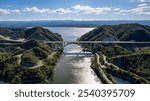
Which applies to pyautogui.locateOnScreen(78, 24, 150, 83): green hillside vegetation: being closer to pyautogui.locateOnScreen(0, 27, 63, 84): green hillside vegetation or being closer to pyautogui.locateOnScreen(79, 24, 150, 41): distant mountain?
pyautogui.locateOnScreen(79, 24, 150, 41): distant mountain

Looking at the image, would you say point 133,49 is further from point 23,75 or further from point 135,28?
point 23,75

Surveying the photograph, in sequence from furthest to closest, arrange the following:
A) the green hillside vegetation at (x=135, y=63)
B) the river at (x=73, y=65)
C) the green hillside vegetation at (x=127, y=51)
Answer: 1. the green hillside vegetation at (x=135, y=63)
2. the green hillside vegetation at (x=127, y=51)
3. the river at (x=73, y=65)

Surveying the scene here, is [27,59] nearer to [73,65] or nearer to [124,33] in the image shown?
[73,65]

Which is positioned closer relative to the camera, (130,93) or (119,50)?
(130,93)

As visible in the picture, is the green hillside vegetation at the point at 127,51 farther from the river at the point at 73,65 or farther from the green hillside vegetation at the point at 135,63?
the river at the point at 73,65

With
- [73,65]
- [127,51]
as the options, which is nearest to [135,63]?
[127,51]

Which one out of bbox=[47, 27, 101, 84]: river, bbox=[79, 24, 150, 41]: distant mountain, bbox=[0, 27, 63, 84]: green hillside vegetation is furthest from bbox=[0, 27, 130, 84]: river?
bbox=[79, 24, 150, 41]: distant mountain

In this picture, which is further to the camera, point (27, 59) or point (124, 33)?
point (124, 33)

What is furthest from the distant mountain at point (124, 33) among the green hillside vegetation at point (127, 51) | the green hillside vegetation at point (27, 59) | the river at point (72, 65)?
the green hillside vegetation at point (27, 59)

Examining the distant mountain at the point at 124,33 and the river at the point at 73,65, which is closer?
the river at the point at 73,65

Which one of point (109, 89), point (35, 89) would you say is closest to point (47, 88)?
point (35, 89)

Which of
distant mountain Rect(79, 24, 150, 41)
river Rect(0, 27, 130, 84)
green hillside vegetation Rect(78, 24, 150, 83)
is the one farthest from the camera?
distant mountain Rect(79, 24, 150, 41)
